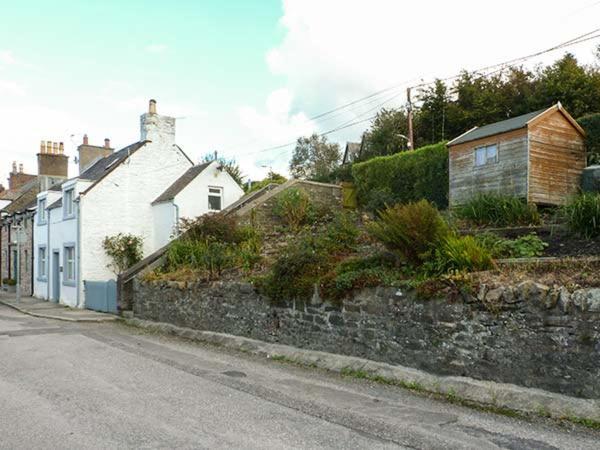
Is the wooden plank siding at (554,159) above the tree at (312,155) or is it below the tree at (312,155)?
below

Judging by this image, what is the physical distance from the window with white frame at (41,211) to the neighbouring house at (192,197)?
7.27 metres

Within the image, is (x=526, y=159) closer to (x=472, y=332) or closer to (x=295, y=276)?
(x=295, y=276)

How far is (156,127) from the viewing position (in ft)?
80.3

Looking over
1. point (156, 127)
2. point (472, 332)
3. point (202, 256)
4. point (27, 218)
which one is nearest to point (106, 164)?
point (156, 127)

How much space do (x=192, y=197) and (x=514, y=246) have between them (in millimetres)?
16395

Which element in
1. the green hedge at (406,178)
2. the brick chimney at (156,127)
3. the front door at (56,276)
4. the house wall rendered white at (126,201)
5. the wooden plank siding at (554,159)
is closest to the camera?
the wooden plank siding at (554,159)

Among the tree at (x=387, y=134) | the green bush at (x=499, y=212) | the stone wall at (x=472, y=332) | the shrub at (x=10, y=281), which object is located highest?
the tree at (x=387, y=134)

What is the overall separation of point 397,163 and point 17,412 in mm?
17339

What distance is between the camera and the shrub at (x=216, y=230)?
58.0ft

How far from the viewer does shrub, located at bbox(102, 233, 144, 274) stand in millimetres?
22938

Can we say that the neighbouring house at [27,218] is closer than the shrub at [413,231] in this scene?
No

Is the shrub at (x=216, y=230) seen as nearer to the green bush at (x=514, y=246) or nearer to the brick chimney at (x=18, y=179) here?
the green bush at (x=514, y=246)

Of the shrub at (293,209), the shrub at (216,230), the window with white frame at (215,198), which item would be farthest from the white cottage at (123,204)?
the shrub at (216,230)

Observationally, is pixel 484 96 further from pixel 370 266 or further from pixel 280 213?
pixel 370 266
